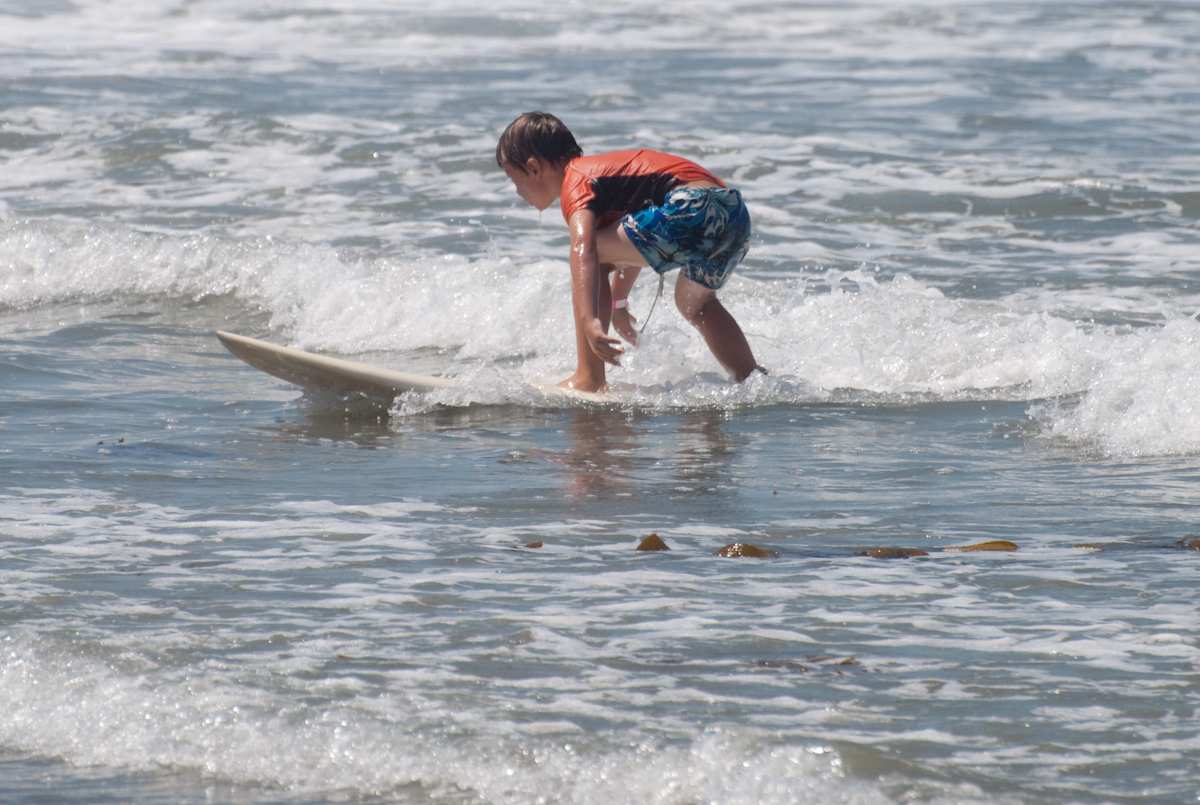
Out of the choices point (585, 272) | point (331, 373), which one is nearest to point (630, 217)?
point (585, 272)

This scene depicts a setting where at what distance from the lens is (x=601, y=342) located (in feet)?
21.1

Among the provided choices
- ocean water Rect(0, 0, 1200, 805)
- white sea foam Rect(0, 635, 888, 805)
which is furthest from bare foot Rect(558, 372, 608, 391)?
white sea foam Rect(0, 635, 888, 805)

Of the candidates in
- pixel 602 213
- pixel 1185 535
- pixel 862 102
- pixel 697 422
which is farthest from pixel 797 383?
pixel 862 102

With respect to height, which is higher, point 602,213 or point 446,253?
point 602,213

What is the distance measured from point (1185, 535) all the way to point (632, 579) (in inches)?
60.3

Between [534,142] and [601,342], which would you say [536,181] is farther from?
[601,342]

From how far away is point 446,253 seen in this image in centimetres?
1073

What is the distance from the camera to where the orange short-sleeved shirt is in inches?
272

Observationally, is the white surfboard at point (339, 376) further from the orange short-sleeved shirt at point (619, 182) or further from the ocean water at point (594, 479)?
the orange short-sleeved shirt at point (619, 182)

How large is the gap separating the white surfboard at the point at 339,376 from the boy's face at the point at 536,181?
0.76 m

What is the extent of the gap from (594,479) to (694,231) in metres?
1.42

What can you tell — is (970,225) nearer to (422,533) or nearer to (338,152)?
(338,152)

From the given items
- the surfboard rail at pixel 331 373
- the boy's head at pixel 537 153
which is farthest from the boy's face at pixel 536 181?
the surfboard rail at pixel 331 373

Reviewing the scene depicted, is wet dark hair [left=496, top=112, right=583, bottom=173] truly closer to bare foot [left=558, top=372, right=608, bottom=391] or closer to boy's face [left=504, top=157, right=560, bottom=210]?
boy's face [left=504, top=157, right=560, bottom=210]
